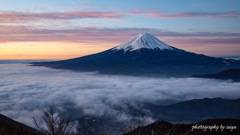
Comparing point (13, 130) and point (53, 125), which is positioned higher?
point (53, 125)

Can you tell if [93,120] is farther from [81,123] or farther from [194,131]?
[194,131]

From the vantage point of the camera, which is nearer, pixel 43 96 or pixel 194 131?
pixel 194 131

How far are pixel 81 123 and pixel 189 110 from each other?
80.8 metres

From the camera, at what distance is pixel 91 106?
171750 millimetres

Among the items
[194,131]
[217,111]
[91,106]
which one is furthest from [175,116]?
[194,131]

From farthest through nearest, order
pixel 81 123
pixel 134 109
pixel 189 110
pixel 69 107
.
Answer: pixel 69 107 → pixel 134 109 → pixel 189 110 → pixel 81 123

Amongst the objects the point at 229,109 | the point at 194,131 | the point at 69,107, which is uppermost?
the point at 194,131

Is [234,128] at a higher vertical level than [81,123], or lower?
higher

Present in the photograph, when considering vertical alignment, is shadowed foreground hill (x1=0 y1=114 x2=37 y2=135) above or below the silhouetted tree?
below

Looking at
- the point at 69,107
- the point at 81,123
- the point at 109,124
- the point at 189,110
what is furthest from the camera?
the point at 69,107

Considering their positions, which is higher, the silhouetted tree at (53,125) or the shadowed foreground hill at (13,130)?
the silhouetted tree at (53,125)

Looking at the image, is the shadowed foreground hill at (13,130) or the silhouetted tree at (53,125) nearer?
the silhouetted tree at (53,125)

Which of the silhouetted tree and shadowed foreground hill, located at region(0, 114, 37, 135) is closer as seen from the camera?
the silhouetted tree

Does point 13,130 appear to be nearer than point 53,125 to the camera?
No
